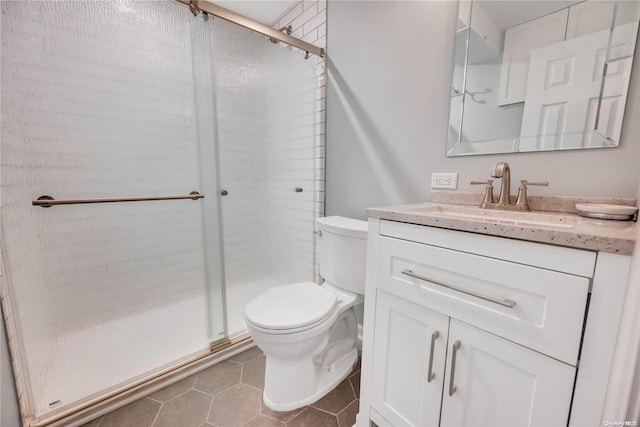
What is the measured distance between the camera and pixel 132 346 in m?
1.42

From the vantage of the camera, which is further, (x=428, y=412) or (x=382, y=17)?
(x=382, y=17)

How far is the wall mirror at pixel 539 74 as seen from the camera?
0.85m

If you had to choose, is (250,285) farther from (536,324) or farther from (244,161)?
(536,324)

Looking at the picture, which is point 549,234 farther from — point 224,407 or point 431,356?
point 224,407

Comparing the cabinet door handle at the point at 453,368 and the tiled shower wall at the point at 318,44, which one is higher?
the tiled shower wall at the point at 318,44

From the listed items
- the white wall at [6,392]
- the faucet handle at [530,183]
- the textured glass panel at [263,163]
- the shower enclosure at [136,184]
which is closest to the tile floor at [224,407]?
the shower enclosure at [136,184]

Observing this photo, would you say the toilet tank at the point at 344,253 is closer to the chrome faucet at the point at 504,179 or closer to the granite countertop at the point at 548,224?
the granite countertop at the point at 548,224

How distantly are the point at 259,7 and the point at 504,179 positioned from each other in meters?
2.07

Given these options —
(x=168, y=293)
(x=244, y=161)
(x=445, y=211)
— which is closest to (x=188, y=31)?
(x=244, y=161)

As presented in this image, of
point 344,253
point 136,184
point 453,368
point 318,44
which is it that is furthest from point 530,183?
point 136,184

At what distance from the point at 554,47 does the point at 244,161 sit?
5.50ft

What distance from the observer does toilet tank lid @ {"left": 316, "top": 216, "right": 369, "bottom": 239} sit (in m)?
1.28

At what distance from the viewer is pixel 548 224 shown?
81 cm

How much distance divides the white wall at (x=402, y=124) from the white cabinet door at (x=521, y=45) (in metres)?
0.22
